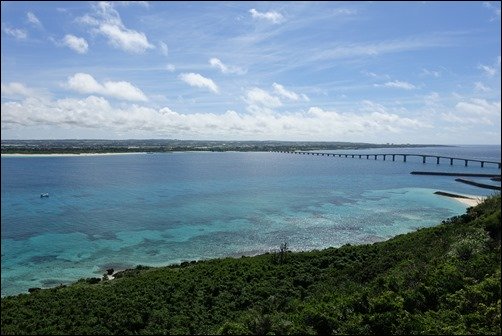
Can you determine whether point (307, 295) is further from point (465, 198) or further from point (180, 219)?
point (465, 198)

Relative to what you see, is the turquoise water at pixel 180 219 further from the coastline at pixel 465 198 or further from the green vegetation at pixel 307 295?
the green vegetation at pixel 307 295

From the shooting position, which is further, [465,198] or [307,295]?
[465,198]

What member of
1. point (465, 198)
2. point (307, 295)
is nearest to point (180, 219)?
point (307, 295)

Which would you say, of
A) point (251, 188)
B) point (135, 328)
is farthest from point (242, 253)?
point (251, 188)

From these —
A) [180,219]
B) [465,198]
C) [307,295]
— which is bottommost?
[180,219]

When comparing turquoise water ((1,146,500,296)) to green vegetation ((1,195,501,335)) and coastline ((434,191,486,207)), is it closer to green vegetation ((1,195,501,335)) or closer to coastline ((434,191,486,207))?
coastline ((434,191,486,207))

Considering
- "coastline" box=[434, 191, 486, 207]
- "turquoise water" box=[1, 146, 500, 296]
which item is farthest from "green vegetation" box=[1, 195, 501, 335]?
"coastline" box=[434, 191, 486, 207]
